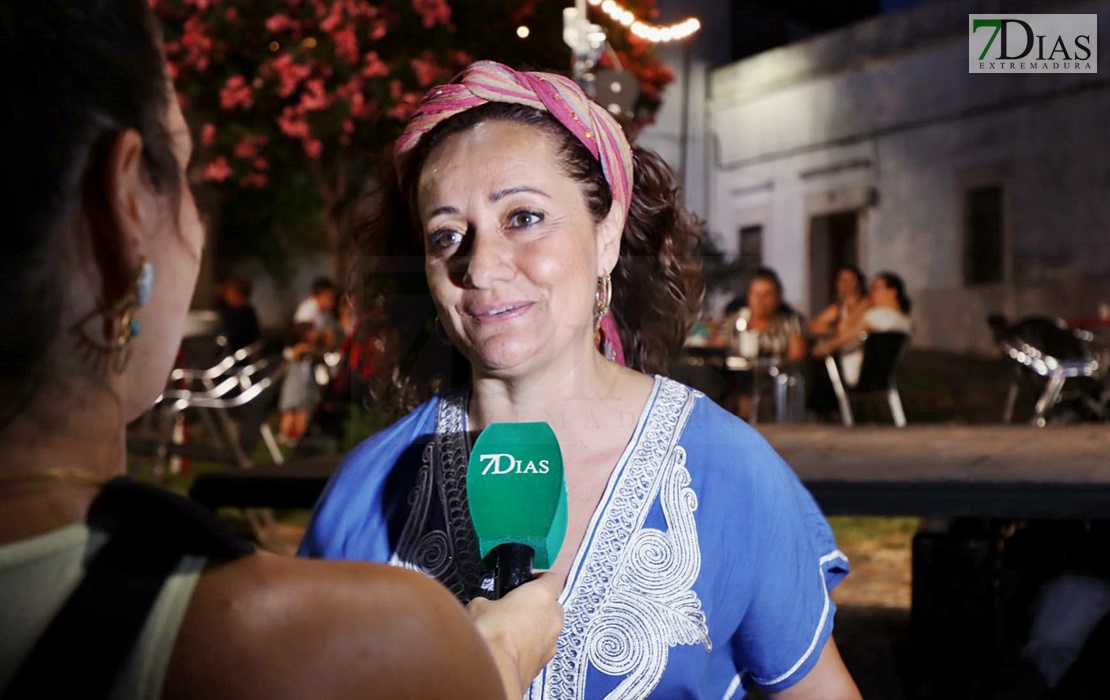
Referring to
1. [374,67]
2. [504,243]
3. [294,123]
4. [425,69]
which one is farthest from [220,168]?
[504,243]

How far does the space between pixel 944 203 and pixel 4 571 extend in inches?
452

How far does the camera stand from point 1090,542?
313 cm

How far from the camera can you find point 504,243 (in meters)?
1.41

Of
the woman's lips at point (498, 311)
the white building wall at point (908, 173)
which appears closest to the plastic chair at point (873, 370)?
the white building wall at point (908, 173)

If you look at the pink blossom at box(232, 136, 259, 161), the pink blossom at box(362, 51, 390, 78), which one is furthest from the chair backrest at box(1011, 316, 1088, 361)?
the pink blossom at box(232, 136, 259, 161)

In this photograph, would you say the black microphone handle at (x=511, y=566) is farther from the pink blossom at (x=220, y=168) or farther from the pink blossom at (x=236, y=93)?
the pink blossom at (x=220, y=168)

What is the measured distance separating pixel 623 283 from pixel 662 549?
49cm

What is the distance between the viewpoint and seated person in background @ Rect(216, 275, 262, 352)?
693 cm

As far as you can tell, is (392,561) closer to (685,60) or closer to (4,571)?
(4,571)

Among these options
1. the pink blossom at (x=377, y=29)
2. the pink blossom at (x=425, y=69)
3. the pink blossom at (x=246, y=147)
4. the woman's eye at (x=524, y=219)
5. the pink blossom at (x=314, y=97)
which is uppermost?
the pink blossom at (x=377, y=29)

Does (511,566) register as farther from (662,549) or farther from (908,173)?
(908,173)

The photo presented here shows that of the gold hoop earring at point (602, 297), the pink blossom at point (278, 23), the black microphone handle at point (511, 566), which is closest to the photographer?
the black microphone handle at point (511, 566)

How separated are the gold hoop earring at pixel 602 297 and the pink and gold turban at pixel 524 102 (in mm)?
133

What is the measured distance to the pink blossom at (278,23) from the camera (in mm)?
8672
